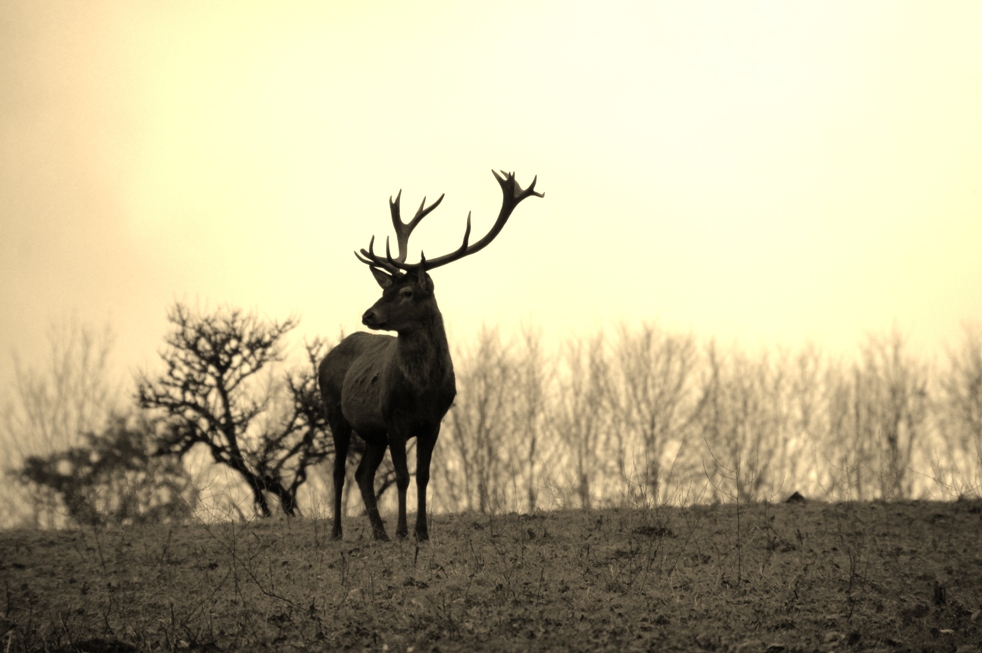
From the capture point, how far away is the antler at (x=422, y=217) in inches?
440

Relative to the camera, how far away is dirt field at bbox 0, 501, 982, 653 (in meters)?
7.80

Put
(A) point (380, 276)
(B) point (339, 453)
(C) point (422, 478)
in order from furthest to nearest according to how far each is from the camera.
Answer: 1. (B) point (339, 453)
2. (A) point (380, 276)
3. (C) point (422, 478)

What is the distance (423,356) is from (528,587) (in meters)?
3.08

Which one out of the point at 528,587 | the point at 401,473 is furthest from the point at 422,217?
the point at 528,587

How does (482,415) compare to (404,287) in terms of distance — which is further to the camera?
(482,415)

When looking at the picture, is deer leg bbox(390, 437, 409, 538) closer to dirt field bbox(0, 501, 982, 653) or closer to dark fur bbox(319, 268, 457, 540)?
dark fur bbox(319, 268, 457, 540)

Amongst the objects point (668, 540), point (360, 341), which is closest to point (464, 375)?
point (360, 341)

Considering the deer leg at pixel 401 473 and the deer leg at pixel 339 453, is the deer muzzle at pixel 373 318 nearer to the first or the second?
the deer leg at pixel 401 473

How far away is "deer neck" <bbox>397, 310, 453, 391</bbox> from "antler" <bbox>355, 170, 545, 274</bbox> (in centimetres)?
64

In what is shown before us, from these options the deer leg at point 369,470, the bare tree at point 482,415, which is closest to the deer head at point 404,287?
the deer leg at point 369,470

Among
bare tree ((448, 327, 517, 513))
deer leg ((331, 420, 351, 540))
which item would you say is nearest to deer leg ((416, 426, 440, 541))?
deer leg ((331, 420, 351, 540))

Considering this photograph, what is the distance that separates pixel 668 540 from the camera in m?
10.9

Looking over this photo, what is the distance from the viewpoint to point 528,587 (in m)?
8.71

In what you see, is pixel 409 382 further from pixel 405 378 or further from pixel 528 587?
pixel 528 587
